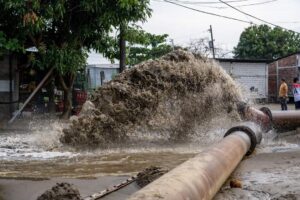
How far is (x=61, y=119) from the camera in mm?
16688

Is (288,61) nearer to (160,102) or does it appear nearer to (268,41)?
(268,41)

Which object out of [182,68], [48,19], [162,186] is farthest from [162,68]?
[162,186]

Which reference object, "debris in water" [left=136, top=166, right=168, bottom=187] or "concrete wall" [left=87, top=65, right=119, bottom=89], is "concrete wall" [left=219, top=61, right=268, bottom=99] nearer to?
"concrete wall" [left=87, top=65, right=119, bottom=89]

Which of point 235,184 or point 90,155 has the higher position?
point 235,184

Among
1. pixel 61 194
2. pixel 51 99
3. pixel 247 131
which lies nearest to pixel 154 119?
pixel 247 131

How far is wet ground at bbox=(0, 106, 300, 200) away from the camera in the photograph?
5.89 metres

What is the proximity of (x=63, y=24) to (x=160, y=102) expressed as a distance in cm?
708

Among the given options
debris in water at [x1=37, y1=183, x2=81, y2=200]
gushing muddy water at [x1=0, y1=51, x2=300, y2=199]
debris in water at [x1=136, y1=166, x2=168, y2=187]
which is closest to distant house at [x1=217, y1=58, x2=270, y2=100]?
gushing muddy water at [x1=0, y1=51, x2=300, y2=199]

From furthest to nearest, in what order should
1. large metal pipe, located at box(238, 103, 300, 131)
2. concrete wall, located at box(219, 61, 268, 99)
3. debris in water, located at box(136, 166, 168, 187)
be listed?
concrete wall, located at box(219, 61, 268, 99) → large metal pipe, located at box(238, 103, 300, 131) → debris in water, located at box(136, 166, 168, 187)

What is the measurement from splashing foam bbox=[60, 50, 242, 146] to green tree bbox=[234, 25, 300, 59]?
1685 inches

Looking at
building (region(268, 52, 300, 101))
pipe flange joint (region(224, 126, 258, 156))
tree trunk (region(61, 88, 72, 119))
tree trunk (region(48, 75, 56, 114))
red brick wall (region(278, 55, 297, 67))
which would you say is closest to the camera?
pipe flange joint (region(224, 126, 258, 156))

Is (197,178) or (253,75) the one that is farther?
(253,75)

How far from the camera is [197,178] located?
4.18m

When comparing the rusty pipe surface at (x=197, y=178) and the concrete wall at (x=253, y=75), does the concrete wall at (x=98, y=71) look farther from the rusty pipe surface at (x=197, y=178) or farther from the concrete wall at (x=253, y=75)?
the rusty pipe surface at (x=197, y=178)
